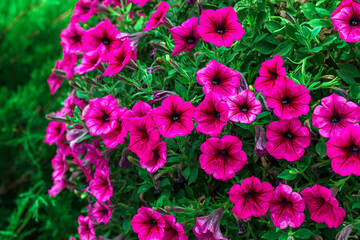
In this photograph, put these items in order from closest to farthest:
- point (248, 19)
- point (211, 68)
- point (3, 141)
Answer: point (211, 68), point (248, 19), point (3, 141)

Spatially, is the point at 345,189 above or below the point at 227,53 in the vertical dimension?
below

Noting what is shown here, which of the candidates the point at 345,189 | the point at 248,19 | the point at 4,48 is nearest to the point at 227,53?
the point at 248,19

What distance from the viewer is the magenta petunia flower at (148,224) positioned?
37.7 inches

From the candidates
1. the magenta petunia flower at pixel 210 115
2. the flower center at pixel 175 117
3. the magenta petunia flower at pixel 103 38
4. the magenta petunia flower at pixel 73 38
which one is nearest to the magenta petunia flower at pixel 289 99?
the magenta petunia flower at pixel 210 115

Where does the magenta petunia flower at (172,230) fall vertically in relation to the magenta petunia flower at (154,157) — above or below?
below

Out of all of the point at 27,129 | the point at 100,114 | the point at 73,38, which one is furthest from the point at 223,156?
the point at 27,129

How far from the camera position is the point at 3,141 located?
1.96m

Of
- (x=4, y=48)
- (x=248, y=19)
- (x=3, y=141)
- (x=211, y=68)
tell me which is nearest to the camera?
(x=211, y=68)

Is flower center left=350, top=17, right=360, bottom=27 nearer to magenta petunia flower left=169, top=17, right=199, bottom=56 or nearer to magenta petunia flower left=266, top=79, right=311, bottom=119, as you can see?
magenta petunia flower left=266, top=79, right=311, bottom=119

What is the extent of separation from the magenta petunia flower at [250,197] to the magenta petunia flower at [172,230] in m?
0.14

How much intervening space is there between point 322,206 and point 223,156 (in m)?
0.26

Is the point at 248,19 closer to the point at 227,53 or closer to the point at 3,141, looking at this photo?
the point at 227,53

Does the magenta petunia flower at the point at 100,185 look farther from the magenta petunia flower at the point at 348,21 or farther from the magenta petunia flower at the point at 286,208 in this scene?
the magenta petunia flower at the point at 348,21

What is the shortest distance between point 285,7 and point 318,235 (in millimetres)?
623
